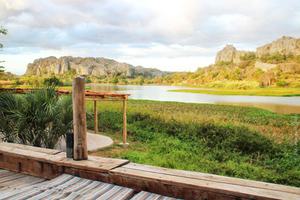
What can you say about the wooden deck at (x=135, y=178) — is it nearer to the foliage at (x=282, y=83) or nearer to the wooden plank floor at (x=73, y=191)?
the wooden plank floor at (x=73, y=191)

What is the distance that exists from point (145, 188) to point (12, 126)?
16.7 feet

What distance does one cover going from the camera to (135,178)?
3.33m

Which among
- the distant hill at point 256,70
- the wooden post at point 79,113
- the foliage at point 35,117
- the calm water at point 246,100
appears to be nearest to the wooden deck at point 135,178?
the wooden post at point 79,113

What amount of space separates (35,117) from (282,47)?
5836 inches

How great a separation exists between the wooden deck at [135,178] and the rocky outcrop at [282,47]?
420 ft

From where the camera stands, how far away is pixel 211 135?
36.5ft

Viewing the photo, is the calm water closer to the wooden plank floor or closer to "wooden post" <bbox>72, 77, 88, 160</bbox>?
"wooden post" <bbox>72, 77, 88, 160</bbox>

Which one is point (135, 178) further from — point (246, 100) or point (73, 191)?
point (246, 100)

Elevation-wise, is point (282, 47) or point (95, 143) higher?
point (282, 47)

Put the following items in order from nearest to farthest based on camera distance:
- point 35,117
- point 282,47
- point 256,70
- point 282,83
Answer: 1. point 35,117
2. point 282,83
3. point 256,70
4. point 282,47

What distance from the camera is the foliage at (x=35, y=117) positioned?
22.5 ft

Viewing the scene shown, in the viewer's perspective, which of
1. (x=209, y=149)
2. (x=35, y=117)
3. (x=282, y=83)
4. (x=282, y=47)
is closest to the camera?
(x=35, y=117)

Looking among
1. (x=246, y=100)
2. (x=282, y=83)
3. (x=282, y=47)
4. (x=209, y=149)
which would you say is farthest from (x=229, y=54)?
(x=209, y=149)

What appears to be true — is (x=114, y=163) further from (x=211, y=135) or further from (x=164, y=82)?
(x=164, y=82)
